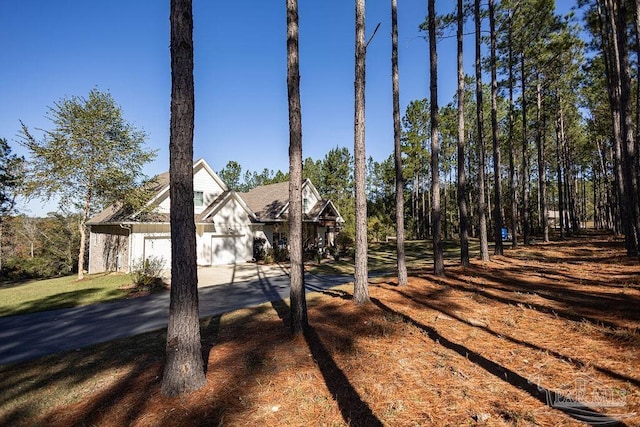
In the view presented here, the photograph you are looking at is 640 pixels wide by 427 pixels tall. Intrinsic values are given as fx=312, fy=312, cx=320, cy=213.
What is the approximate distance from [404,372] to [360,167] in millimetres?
5231

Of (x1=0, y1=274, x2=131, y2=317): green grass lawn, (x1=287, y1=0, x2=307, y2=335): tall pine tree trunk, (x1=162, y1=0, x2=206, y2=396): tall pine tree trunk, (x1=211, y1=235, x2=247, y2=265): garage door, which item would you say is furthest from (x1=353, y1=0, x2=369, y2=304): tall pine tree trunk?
(x1=211, y1=235, x2=247, y2=265): garage door

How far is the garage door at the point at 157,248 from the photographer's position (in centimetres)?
1880

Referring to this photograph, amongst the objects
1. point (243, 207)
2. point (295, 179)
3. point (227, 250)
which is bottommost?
point (227, 250)

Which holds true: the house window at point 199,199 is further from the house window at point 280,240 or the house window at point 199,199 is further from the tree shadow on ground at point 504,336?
the tree shadow on ground at point 504,336

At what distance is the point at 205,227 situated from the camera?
21406 mm

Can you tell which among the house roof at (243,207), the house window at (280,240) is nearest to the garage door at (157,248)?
the house roof at (243,207)

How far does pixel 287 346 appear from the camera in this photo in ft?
18.2

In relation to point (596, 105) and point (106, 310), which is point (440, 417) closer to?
point (106, 310)

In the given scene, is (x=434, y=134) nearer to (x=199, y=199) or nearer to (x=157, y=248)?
(x=157, y=248)

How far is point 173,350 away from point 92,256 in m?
24.4

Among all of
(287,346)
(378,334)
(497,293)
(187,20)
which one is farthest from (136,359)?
(497,293)

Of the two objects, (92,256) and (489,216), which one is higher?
(489,216)

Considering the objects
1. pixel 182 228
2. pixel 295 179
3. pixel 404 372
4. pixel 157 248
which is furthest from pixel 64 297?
pixel 404 372

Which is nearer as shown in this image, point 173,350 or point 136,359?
point 173,350
